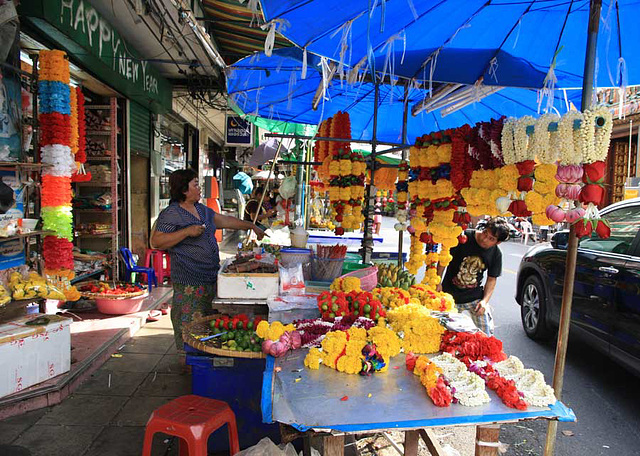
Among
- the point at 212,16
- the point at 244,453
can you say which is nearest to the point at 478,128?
the point at 244,453

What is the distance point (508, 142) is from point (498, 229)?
1583 mm

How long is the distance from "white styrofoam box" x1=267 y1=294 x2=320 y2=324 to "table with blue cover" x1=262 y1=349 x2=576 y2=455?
0.65m

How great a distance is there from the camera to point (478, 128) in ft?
11.1

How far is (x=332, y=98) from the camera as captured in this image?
255 inches

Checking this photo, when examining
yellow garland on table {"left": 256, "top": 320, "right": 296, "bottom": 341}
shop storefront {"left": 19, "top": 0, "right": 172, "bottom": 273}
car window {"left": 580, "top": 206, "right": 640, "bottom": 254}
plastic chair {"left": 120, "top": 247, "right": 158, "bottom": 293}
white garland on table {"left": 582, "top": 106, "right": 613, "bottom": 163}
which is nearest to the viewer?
white garland on table {"left": 582, "top": 106, "right": 613, "bottom": 163}

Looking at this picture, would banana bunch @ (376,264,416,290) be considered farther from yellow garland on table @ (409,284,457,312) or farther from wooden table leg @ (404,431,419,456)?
wooden table leg @ (404,431,419,456)

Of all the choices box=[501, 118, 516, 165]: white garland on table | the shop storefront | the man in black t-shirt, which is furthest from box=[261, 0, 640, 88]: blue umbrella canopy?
the shop storefront

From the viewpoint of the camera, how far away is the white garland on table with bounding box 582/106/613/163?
225cm

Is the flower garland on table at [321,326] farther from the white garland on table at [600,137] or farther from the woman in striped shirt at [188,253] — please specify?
the white garland on table at [600,137]

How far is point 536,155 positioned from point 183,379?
3.80 m

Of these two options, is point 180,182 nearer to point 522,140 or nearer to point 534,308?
point 522,140

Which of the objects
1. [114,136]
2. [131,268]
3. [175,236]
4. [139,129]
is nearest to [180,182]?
[175,236]

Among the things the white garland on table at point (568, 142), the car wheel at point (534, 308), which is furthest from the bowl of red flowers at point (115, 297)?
the car wheel at point (534, 308)

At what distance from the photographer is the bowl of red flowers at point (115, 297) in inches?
226
